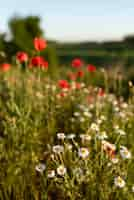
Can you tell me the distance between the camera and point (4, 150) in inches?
131

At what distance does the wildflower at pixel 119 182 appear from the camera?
241cm

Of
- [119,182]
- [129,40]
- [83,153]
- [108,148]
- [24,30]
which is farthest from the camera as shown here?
[129,40]

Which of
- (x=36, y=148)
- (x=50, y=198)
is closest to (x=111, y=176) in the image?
(x=50, y=198)

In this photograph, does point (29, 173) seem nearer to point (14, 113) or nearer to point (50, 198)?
point (50, 198)

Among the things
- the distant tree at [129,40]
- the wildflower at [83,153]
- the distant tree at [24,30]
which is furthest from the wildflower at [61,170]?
the distant tree at [129,40]

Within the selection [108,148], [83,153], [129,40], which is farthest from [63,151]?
[129,40]

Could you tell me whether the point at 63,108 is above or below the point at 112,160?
below

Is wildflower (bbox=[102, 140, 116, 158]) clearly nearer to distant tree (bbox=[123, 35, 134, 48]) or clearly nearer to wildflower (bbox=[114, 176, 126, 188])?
wildflower (bbox=[114, 176, 126, 188])

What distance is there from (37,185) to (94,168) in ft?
1.62

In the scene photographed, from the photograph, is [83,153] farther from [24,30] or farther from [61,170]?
[24,30]

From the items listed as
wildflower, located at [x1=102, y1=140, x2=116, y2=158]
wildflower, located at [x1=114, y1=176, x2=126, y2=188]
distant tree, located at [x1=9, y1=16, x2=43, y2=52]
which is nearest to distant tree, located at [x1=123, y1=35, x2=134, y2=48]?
distant tree, located at [x1=9, y1=16, x2=43, y2=52]

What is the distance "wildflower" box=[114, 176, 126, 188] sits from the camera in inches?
94.9

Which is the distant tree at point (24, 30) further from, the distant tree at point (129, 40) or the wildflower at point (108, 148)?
the distant tree at point (129, 40)

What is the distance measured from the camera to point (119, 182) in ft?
7.98
